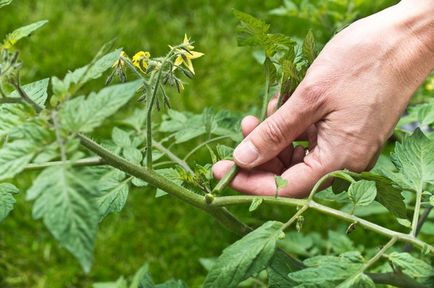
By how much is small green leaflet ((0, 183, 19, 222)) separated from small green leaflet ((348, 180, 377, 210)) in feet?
2.14

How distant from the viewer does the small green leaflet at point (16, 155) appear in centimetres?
102

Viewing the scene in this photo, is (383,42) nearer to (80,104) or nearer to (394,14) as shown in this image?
(394,14)

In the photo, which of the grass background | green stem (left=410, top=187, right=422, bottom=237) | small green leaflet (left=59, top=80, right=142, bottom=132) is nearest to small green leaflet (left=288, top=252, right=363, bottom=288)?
green stem (left=410, top=187, right=422, bottom=237)

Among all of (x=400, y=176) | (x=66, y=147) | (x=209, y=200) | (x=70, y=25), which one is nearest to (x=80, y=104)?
(x=66, y=147)

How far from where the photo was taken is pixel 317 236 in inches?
99.0

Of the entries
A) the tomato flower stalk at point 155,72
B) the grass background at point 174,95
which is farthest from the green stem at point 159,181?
the grass background at point 174,95

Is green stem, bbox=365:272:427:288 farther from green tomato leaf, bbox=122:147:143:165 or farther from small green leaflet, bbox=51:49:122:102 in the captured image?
small green leaflet, bbox=51:49:122:102

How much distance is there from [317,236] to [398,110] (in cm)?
103

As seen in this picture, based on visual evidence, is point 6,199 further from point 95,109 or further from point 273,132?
point 273,132

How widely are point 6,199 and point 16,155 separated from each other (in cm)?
32

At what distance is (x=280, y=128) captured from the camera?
152 cm

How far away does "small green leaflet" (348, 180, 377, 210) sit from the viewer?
4.32 ft

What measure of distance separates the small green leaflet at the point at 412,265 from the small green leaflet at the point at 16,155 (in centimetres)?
69

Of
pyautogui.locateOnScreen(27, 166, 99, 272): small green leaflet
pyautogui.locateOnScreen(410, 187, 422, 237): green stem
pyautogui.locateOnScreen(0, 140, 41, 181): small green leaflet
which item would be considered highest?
pyautogui.locateOnScreen(0, 140, 41, 181): small green leaflet
